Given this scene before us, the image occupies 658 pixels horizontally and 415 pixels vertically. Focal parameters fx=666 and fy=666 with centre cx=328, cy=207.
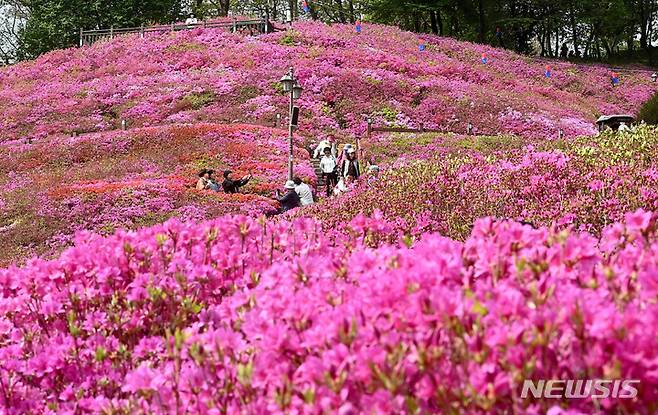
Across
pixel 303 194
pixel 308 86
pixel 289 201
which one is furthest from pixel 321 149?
pixel 308 86

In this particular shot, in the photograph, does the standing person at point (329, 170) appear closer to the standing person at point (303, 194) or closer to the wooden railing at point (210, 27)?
the standing person at point (303, 194)

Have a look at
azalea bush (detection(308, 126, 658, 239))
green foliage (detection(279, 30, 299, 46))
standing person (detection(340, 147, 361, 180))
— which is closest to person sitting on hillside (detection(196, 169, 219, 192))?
standing person (detection(340, 147, 361, 180))

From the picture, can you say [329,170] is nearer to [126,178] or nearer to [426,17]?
[126,178]

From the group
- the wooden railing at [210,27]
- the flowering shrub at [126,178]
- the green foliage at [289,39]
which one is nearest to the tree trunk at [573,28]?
the green foliage at [289,39]

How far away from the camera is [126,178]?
20703mm

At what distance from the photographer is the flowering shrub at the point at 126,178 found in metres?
15.9

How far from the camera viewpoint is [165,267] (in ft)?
11.2

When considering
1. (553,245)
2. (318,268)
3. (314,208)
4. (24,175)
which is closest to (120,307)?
(318,268)

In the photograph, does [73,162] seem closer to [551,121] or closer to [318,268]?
[551,121]

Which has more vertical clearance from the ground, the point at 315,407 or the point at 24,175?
the point at 315,407

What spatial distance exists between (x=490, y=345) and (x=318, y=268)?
106cm

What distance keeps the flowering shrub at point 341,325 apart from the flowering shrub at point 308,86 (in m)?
24.5

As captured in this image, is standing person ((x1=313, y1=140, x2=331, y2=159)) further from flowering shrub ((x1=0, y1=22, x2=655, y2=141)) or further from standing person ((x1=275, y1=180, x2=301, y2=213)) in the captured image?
standing person ((x1=275, y1=180, x2=301, y2=213))

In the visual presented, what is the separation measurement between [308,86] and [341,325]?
102 feet
